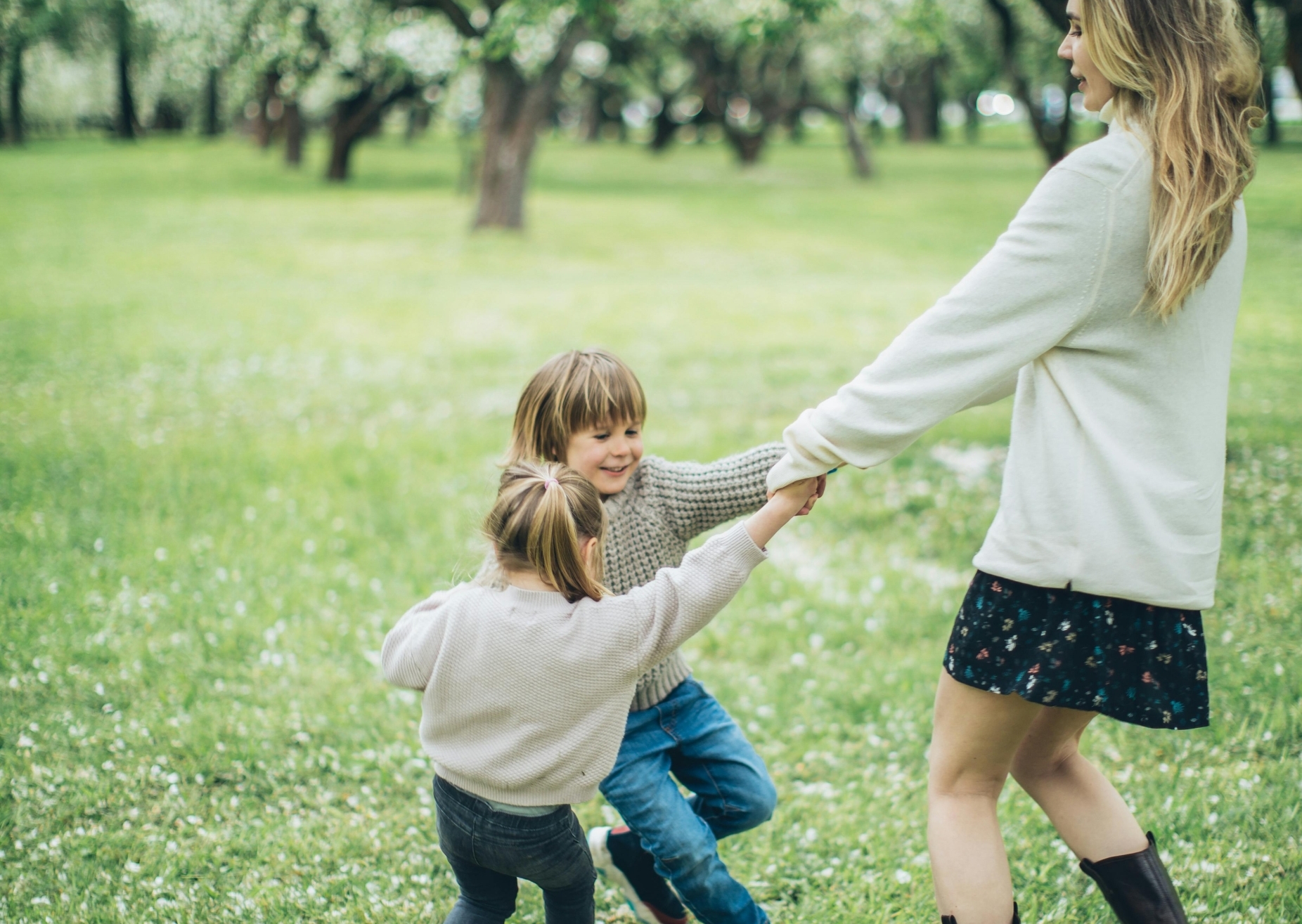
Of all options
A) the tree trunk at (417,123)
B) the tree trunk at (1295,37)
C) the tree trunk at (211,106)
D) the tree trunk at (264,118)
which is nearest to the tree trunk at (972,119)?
the tree trunk at (417,123)

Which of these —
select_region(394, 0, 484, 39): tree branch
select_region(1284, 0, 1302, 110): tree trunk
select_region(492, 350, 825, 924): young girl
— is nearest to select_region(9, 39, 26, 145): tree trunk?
select_region(394, 0, 484, 39): tree branch

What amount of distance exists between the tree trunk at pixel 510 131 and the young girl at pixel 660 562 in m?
16.3

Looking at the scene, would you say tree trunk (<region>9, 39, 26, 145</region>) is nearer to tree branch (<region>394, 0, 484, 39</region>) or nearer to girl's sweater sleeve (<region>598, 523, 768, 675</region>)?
tree branch (<region>394, 0, 484, 39</region>)

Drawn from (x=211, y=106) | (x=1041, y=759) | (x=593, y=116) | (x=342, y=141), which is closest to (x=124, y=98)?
(x=211, y=106)

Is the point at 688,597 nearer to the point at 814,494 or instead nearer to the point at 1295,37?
the point at 814,494

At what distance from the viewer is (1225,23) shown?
2.17m

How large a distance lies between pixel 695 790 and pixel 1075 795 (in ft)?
3.22

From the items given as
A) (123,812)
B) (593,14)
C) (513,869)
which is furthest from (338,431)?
(513,869)

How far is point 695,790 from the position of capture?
119 inches

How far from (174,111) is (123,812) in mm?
54695

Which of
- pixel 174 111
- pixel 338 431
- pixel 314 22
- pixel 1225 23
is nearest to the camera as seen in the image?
pixel 1225 23

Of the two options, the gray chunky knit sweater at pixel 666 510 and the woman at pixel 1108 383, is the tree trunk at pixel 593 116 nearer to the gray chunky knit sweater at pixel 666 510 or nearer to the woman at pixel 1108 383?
the gray chunky knit sweater at pixel 666 510

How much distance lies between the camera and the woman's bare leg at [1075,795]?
A: 266cm

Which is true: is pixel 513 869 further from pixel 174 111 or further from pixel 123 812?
pixel 174 111
